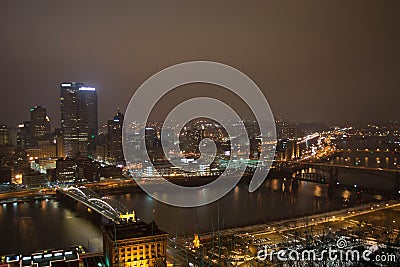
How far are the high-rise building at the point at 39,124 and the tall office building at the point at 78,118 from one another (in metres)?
1.05

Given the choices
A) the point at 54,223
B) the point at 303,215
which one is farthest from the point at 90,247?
the point at 303,215

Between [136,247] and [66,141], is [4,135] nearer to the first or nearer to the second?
[66,141]

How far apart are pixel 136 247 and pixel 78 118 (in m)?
16.2

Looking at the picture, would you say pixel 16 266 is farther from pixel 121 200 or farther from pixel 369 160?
pixel 369 160

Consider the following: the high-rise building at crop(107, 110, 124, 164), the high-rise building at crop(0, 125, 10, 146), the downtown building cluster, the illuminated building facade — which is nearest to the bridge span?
the illuminated building facade

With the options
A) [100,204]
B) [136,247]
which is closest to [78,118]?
[100,204]

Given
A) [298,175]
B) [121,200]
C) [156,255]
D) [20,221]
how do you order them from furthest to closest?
1. [298,175]
2. [121,200]
3. [20,221]
4. [156,255]

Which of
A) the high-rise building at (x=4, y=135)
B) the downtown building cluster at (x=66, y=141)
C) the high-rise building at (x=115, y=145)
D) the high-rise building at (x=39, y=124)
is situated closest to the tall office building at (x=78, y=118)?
the downtown building cluster at (x=66, y=141)

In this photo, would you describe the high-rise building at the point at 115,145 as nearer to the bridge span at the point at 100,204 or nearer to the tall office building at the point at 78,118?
the tall office building at the point at 78,118

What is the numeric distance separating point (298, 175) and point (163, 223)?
6050 millimetres

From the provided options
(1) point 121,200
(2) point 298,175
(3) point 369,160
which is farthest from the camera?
(3) point 369,160

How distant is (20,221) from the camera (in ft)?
20.5

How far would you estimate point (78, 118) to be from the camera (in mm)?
19000

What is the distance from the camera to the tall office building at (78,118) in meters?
18.0
